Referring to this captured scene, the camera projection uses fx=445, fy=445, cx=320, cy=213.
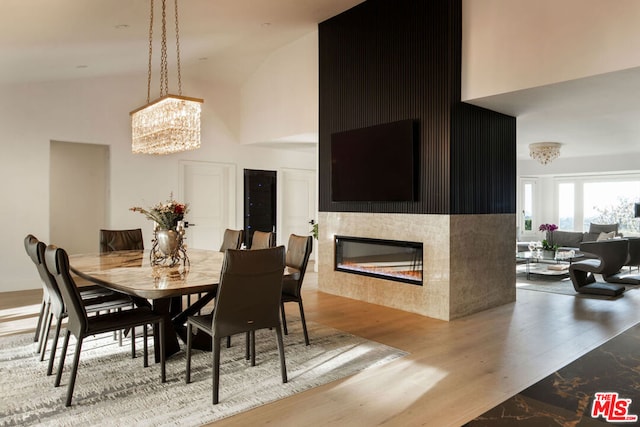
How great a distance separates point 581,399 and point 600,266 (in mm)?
3968

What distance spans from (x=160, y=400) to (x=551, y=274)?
644 cm

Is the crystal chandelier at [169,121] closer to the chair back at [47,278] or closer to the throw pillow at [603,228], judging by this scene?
the chair back at [47,278]

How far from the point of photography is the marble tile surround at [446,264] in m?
4.66

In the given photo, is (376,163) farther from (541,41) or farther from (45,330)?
(45,330)

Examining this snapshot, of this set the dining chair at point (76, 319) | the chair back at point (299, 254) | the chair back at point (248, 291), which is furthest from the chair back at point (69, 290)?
the chair back at point (299, 254)

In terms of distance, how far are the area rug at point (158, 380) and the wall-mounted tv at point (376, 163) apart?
187 cm

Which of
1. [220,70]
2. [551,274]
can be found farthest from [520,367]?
[220,70]

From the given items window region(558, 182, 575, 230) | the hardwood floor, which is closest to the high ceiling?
the hardwood floor

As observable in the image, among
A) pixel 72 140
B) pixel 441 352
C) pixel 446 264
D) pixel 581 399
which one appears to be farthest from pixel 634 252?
pixel 72 140

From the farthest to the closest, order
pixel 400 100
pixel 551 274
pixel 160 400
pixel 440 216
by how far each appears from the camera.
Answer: pixel 551 274, pixel 400 100, pixel 440 216, pixel 160 400

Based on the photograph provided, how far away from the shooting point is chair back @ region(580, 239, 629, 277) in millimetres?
6062

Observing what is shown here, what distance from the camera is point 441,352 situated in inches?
143

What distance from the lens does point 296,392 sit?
9.30 feet

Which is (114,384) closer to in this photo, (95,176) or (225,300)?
(225,300)
